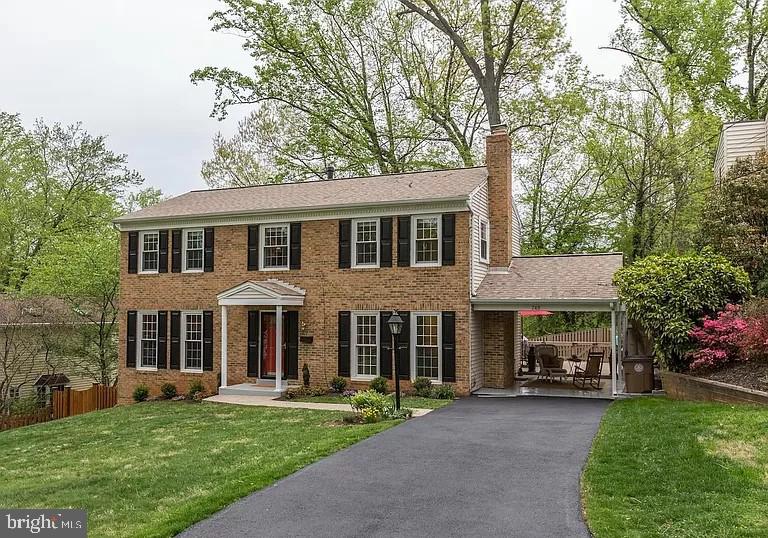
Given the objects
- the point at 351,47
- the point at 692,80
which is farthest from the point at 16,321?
the point at 692,80

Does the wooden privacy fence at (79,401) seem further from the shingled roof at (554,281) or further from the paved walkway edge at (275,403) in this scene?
the shingled roof at (554,281)

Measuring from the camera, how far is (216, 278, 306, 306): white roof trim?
623 inches

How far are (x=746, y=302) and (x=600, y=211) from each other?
42.3 feet

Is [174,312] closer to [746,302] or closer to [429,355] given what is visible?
[429,355]

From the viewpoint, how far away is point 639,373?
14.4m

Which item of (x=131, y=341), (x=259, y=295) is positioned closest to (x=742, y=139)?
(x=259, y=295)

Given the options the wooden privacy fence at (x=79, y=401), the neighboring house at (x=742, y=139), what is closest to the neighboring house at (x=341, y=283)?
the wooden privacy fence at (x=79, y=401)

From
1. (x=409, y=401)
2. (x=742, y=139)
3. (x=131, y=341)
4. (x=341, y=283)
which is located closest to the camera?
(x=409, y=401)

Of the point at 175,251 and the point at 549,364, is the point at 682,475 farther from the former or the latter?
the point at 175,251

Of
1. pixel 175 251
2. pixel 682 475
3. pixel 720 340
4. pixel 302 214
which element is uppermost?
pixel 302 214

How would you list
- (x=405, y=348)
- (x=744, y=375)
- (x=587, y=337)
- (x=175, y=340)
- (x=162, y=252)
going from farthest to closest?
(x=587, y=337) → (x=162, y=252) → (x=175, y=340) → (x=405, y=348) → (x=744, y=375)

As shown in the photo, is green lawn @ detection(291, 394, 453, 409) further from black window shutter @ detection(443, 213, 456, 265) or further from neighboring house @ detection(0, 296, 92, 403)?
neighboring house @ detection(0, 296, 92, 403)

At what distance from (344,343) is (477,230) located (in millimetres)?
4601

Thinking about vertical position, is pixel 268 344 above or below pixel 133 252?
below
